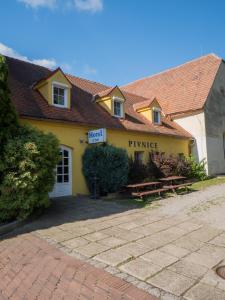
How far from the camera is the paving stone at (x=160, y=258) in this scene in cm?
509

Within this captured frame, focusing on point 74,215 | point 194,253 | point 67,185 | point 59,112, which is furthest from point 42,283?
point 59,112

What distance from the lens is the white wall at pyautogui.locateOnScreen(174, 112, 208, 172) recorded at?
67.3ft

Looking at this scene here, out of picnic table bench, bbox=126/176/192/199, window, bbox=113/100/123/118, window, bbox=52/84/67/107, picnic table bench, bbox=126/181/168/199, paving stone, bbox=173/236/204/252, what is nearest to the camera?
paving stone, bbox=173/236/204/252

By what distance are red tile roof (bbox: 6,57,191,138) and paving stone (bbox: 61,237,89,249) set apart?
6.50m

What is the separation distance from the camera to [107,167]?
41.9 feet

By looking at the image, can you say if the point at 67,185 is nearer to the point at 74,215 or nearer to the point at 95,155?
the point at 95,155

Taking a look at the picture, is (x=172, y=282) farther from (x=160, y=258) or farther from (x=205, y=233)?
(x=205, y=233)

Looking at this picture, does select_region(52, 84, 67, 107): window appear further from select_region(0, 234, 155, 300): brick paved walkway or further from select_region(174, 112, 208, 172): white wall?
select_region(174, 112, 208, 172): white wall

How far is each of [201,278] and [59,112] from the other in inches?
409

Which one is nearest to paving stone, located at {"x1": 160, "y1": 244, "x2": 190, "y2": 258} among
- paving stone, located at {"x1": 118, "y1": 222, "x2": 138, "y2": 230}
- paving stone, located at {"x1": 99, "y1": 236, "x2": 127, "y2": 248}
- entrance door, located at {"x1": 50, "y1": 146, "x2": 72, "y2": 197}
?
paving stone, located at {"x1": 99, "y1": 236, "x2": 127, "y2": 248}

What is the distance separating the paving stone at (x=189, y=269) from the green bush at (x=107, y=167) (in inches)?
304

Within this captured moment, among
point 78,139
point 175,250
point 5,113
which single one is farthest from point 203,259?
→ point 78,139

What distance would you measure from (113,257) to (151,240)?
4.47 ft

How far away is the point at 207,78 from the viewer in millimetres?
22203
